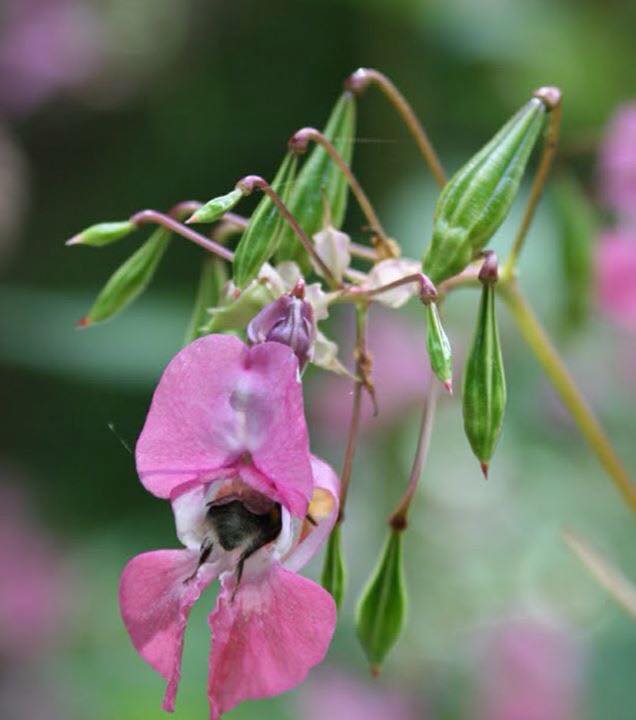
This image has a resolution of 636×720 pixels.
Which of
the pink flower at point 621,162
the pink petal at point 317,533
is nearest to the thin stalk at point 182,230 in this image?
the pink petal at point 317,533

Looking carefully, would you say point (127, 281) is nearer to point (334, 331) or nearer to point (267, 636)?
point (267, 636)

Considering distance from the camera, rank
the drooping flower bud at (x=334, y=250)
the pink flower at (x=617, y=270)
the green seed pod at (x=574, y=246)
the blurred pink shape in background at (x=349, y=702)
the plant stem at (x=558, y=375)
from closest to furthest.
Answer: the drooping flower bud at (x=334, y=250), the plant stem at (x=558, y=375), the green seed pod at (x=574, y=246), the pink flower at (x=617, y=270), the blurred pink shape in background at (x=349, y=702)

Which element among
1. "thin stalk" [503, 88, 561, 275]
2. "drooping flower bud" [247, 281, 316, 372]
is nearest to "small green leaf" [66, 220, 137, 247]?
"drooping flower bud" [247, 281, 316, 372]

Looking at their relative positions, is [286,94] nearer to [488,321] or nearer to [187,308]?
[187,308]

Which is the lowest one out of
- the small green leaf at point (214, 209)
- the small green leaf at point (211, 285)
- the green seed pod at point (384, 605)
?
the green seed pod at point (384, 605)

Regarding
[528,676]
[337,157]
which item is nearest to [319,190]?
[337,157]

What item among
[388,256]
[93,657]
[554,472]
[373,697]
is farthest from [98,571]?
[388,256]

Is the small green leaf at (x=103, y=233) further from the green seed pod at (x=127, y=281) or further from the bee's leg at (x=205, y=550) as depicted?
the bee's leg at (x=205, y=550)
